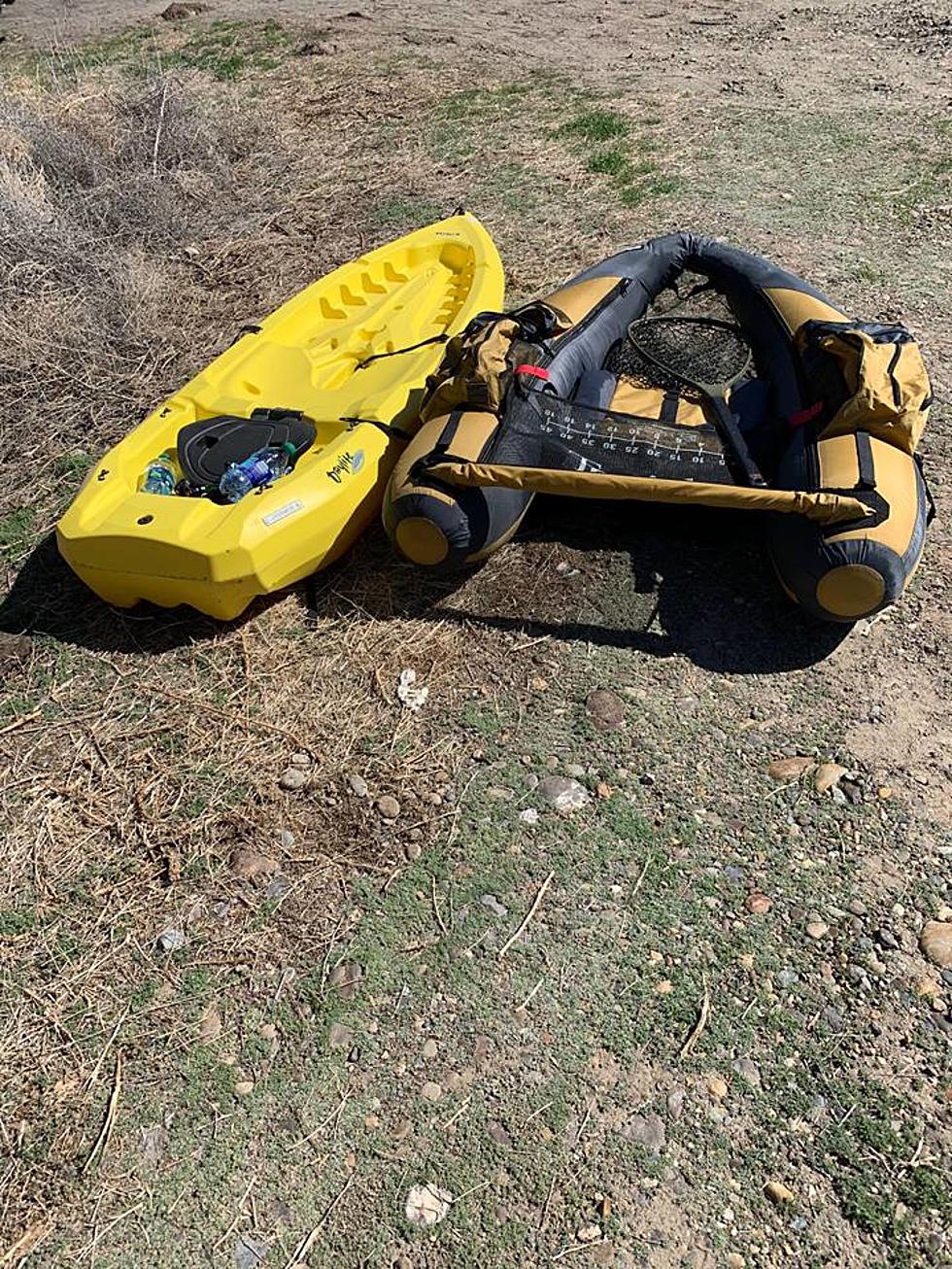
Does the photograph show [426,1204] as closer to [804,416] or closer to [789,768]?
[789,768]

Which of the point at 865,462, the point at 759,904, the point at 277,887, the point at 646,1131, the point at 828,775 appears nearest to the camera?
the point at 646,1131

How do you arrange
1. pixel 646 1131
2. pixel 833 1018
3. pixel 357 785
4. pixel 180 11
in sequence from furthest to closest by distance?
1. pixel 180 11
2. pixel 357 785
3. pixel 833 1018
4. pixel 646 1131

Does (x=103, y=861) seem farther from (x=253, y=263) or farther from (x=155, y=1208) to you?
(x=253, y=263)

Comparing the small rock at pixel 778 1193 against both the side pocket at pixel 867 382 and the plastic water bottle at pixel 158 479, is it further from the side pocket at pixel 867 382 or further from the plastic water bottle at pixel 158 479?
the plastic water bottle at pixel 158 479

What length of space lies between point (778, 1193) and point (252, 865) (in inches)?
72.3

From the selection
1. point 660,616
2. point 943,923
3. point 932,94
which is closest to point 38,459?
point 660,616

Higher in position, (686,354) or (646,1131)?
(686,354)

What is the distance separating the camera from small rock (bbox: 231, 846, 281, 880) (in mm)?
3344

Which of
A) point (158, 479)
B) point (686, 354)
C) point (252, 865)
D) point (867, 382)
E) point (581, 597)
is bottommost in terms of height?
point (252, 865)

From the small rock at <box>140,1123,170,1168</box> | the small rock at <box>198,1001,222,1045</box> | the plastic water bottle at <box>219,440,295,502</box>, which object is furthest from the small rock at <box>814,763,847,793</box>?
the plastic water bottle at <box>219,440,295,502</box>

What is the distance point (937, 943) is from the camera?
2.98 metres

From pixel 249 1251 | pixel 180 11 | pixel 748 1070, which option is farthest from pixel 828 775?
pixel 180 11

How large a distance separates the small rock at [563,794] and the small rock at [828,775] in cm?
78

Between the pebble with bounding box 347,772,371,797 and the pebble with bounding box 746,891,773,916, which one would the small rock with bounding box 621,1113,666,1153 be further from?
the pebble with bounding box 347,772,371,797
